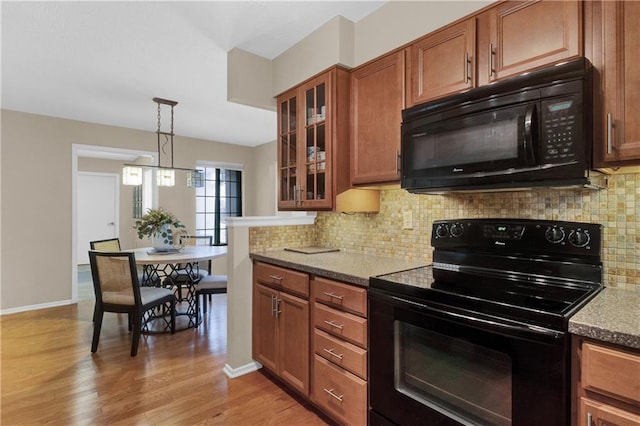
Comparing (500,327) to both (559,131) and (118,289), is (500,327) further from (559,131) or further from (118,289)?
(118,289)

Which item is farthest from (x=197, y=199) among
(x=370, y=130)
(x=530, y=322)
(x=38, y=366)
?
(x=530, y=322)

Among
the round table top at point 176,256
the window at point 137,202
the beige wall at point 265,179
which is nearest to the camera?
the round table top at point 176,256

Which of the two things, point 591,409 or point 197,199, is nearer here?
point 591,409

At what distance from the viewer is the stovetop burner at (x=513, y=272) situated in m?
1.13

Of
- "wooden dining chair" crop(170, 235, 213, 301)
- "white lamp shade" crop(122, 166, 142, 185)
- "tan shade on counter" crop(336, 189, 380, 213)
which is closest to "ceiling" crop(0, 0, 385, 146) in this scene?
"white lamp shade" crop(122, 166, 142, 185)

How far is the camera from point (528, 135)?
124 cm

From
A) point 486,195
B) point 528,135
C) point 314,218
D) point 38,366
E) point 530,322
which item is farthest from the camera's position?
point 314,218

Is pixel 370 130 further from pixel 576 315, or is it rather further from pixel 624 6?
pixel 576 315

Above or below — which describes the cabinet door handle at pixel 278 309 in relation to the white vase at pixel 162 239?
below

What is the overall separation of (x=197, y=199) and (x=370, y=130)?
14.5ft

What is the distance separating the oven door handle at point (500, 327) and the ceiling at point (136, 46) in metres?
1.80

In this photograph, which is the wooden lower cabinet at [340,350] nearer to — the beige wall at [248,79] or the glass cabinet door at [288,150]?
the glass cabinet door at [288,150]

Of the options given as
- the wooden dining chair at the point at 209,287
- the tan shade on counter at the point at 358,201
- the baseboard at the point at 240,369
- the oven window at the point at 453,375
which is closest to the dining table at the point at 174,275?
the wooden dining chair at the point at 209,287

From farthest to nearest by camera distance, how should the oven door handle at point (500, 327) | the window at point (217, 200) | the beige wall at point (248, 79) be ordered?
the window at point (217, 200) → the beige wall at point (248, 79) → the oven door handle at point (500, 327)
